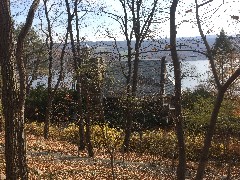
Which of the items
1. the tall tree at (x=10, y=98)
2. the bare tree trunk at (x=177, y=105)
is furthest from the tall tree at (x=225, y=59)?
the tall tree at (x=10, y=98)

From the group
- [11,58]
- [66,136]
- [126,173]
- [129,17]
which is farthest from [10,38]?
[66,136]

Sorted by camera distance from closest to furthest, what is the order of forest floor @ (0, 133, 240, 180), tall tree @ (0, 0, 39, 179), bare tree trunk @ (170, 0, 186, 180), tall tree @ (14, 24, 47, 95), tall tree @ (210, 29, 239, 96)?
tall tree @ (0, 0, 39, 179), bare tree trunk @ (170, 0, 186, 180), tall tree @ (210, 29, 239, 96), forest floor @ (0, 133, 240, 180), tall tree @ (14, 24, 47, 95)

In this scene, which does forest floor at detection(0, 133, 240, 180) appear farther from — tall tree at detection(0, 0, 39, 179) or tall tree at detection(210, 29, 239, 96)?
tall tree at detection(210, 29, 239, 96)

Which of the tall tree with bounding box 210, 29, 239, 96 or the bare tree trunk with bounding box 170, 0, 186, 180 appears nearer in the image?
the bare tree trunk with bounding box 170, 0, 186, 180

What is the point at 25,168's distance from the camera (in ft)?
24.0

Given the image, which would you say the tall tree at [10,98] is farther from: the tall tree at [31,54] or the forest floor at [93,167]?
the tall tree at [31,54]

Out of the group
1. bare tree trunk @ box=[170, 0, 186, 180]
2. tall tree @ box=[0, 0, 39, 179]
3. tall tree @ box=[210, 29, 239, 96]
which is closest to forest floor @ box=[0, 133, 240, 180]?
tall tree @ box=[0, 0, 39, 179]

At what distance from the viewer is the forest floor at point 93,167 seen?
1213 centimetres

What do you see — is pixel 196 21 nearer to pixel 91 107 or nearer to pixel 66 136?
pixel 91 107

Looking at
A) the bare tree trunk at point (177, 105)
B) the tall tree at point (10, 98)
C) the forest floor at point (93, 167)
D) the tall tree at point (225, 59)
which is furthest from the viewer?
the forest floor at point (93, 167)

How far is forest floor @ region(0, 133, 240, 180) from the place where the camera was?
1213 centimetres

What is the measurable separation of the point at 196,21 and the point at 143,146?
1435cm

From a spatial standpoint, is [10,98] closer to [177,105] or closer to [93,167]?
[177,105]

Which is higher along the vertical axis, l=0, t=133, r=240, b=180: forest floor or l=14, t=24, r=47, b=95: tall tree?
l=14, t=24, r=47, b=95: tall tree
